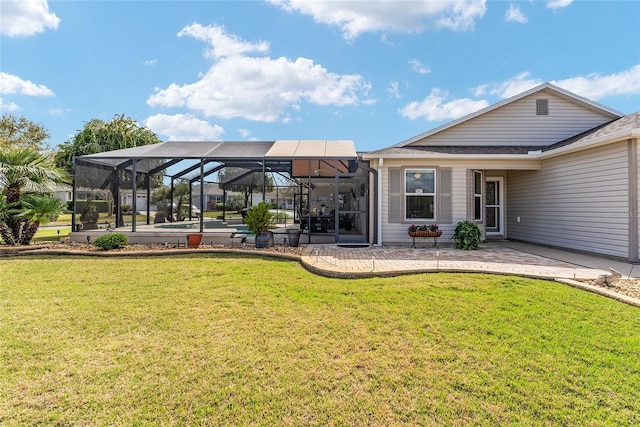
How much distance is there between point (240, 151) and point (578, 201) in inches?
460

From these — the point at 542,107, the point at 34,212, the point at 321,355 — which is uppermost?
the point at 542,107

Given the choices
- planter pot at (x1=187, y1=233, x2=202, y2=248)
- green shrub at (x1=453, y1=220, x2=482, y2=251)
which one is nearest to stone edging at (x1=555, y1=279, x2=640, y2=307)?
green shrub at (x1=453, y1=220, x2=482, y2=251)

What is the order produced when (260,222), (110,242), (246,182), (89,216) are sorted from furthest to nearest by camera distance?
(246,182), (89,216), (260,222), (110,242)

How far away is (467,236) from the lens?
919cm

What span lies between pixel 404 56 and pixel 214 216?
12042 mm

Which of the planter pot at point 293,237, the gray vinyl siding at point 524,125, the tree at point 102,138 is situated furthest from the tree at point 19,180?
the tree at point 102,138

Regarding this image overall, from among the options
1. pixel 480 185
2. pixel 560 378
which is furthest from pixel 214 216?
pixel 560 378

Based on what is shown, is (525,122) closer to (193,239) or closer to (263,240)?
(263,240)

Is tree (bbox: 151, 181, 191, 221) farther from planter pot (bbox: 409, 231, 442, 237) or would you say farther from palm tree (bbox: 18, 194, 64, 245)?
planter pot (bbox: 409, 231, 442, 237)

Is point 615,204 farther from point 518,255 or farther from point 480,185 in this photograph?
point 480,185

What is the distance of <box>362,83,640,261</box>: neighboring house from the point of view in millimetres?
7605

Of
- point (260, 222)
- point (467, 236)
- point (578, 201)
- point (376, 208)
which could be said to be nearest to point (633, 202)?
point (578, 201)

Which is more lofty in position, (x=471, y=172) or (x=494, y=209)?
(x=471, y=172)

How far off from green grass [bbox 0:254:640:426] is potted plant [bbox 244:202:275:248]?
4.07 meters
